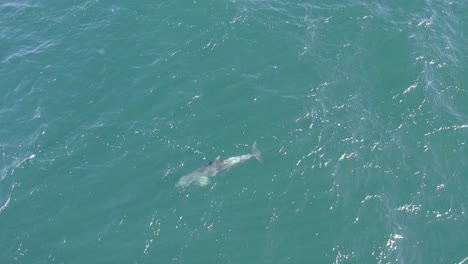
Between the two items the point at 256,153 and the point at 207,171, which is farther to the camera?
the point at 256,153

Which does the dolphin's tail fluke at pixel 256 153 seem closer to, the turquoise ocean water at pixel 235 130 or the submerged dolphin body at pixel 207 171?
the submerged dolphin body at pixel 207 171

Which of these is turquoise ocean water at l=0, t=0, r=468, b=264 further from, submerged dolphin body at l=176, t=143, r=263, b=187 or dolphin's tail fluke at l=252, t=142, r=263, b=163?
submerged dolphin body at l=176, t=143, r=263, b=187

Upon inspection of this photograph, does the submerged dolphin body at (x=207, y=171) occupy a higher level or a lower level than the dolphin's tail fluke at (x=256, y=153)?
lower

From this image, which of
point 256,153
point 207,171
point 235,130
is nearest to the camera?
point 207,171

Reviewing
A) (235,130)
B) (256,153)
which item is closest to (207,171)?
(256,153)

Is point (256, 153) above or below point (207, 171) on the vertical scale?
above

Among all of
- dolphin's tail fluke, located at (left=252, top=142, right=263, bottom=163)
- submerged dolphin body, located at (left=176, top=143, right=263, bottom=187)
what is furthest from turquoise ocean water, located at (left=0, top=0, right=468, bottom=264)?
submerged dolphin body, located at (left=176, top=143, right=263, bottom=187)

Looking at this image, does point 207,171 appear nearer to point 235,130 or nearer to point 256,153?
point 256,153

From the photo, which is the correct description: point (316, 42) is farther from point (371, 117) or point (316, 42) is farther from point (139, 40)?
point (139, 40)

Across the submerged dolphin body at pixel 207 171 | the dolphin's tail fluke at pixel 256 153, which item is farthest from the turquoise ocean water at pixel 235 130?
the submerged dolphin body at pixel 207 171

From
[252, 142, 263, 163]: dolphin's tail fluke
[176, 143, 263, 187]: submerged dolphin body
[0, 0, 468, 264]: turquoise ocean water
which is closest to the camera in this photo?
[0, 0, 468, 264]: turquoise ocean water
